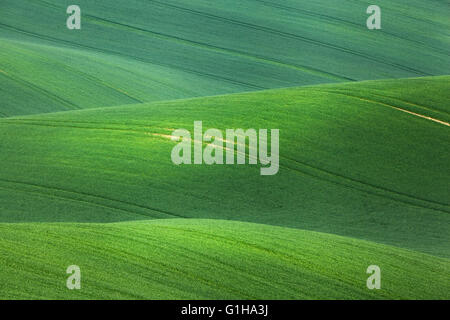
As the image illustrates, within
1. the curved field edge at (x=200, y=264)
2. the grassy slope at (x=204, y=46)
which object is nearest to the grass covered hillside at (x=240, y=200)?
the curved field edge at (x=200, y=264)

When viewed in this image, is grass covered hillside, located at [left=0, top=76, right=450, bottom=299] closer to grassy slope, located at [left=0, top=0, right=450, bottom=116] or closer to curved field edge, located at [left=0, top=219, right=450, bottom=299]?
curved field edge, located at [left=0, top=219, right=450, bottom=299]

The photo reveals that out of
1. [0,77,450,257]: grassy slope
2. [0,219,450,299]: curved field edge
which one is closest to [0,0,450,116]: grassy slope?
[0,77,450,257]: grassy slope

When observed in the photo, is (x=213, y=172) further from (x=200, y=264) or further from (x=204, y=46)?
(x=204, y=46)

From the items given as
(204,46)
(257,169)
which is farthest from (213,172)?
(204,46)

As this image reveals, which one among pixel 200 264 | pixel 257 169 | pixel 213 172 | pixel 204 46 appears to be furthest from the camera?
pixel 204 46

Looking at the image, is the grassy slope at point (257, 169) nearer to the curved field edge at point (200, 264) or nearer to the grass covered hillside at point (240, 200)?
the grass covered hillside at point (240, 200)
